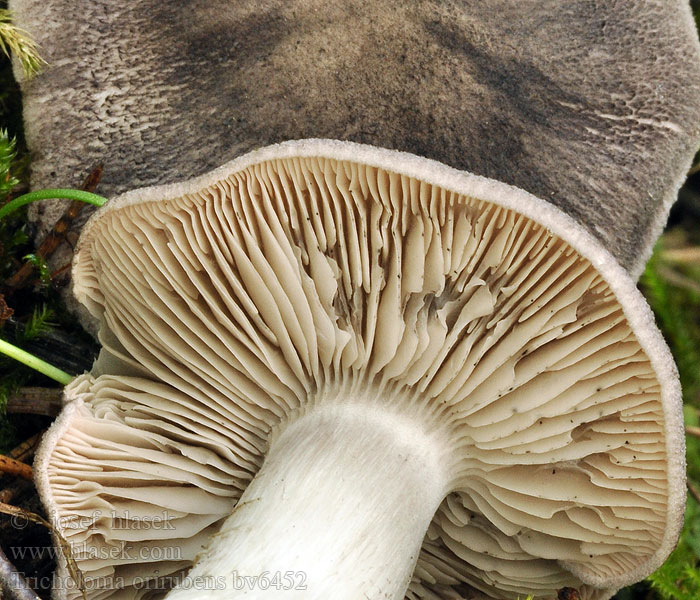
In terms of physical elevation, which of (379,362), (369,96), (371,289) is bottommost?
(379,362)

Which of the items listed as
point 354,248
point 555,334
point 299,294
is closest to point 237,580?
point 299,294

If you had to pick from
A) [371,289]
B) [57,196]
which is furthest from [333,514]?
[57,196]

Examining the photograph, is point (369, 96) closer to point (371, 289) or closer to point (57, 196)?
point (371, 289)

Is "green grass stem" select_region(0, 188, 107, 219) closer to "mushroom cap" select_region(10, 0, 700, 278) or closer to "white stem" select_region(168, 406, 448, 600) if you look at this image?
"mushroom cap" select_region(10, 0, 700, 278)

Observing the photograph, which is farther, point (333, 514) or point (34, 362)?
point (34, 362)

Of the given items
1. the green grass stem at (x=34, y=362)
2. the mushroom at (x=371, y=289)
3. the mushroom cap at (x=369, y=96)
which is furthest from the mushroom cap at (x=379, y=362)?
the mushroom cap at (x=369, y=96)

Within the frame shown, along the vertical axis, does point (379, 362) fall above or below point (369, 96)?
below

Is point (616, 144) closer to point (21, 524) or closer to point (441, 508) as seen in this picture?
point (441, 508)

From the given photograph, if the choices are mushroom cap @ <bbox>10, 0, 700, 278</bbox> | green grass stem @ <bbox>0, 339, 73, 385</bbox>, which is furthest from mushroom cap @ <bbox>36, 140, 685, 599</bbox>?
mushroom cap @ <bbox>10, 0, 700, 278</bbox>
